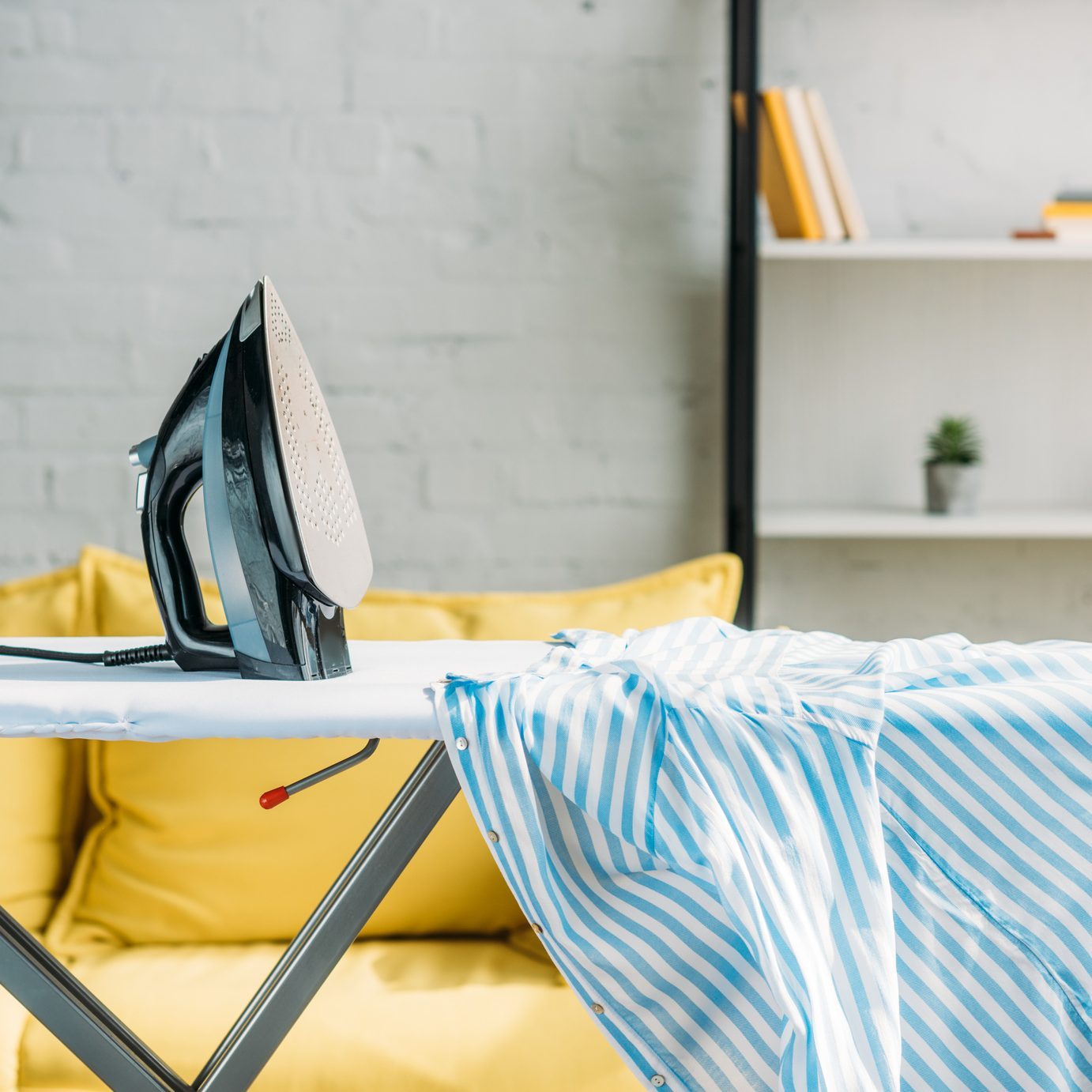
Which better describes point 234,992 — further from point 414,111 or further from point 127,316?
point 414,111

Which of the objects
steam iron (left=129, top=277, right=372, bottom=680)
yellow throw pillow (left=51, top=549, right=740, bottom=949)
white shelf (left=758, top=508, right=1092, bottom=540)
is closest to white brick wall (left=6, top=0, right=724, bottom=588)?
white shelf (left=758, top=508, right=1092, bottom=540)

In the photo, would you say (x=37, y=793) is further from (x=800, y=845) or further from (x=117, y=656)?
(x=800, y=845)

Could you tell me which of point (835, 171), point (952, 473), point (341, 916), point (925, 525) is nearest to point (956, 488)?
point (952, 473)

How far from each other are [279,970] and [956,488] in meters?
1.22

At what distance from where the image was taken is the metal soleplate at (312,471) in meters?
0.69

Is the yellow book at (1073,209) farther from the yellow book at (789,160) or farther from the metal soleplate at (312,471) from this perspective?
the metal soleplate at (312,471)

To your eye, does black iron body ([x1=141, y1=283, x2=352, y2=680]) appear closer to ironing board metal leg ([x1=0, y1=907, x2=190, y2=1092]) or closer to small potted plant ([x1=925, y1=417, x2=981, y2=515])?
ironing board metal leg ([x1=0, y1=907, x2=190, y2=1092])

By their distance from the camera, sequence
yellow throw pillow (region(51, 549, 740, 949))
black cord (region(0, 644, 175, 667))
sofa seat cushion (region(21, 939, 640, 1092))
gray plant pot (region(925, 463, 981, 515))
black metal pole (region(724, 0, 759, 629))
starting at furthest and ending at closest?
gray plant pot (region(925, 463, 981, 515))
black metal pole (region(724, 0, 759, 629))
yellow throw pillow (region(51, 549, 740, 949))
sofa seat cushion (region(21, 939, 640, 1092))
black cord (region(0, 644, 175, 667))

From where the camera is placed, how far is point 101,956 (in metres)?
1.03

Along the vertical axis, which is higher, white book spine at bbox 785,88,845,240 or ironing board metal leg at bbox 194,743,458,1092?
white book spine at bbox 785,88,845,240

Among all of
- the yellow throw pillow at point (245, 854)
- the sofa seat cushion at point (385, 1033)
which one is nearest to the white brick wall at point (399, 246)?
the yellow throw pillow at point (245, 854)

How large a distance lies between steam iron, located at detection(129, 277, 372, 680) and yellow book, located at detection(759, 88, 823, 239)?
938mm

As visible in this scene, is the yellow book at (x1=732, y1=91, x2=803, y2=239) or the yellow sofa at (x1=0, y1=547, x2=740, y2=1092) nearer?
the yellow sofa at (x1=0, y1=547, x2=740, y2=1092)

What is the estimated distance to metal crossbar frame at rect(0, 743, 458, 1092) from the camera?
64 cm
